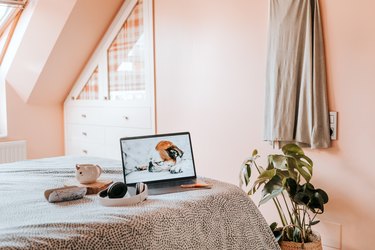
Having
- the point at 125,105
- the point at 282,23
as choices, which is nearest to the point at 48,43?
the point at 125,105

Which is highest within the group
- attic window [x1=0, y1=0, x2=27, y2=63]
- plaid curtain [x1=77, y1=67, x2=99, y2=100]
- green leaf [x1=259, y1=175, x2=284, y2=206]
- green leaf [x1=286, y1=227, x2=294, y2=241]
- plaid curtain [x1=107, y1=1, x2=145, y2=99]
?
attic window [x1=0, y1=0, x2=27, y2=63]

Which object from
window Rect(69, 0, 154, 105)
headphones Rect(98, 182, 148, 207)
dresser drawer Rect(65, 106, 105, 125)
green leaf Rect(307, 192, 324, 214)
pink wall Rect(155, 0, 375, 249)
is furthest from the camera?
dresser drawer Rect(65, 106, 105, 125)

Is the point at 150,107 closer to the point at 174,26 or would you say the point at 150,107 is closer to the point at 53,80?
the point at 174,26

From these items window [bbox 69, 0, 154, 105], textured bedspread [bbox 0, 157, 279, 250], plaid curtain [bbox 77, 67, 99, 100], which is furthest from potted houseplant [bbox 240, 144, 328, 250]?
plaid curtain [bbox 77, 67, 99, 100]

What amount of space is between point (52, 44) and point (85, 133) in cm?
100

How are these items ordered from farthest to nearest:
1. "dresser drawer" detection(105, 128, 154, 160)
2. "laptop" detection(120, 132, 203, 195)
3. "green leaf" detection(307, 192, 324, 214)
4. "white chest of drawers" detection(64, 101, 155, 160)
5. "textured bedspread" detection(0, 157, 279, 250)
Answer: "dresser drawer" detection(105, 128, 154, 160) → "white chest of drawers" detection(64, 101, 155, 160) → "green leaf" detection(307, 192, 324, 214) → "laptop" detection(120, 132, 203, 195) → "textured bedspread" detection(0, 157, 279, 250)

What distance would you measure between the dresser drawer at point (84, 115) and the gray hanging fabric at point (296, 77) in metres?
1.97

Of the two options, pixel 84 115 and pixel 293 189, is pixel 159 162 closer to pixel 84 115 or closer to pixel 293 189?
pixel 293 189

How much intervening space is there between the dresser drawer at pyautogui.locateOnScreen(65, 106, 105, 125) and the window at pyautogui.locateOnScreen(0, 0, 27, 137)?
0.65 meters

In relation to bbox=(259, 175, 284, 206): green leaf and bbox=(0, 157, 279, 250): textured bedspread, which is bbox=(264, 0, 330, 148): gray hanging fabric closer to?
bbox=(259, 175, 284, 206): green leaf

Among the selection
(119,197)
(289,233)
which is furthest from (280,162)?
(119,197)

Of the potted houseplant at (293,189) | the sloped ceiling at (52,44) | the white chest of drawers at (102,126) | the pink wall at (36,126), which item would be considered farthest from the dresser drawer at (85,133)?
the potted houseplant at (293,189)

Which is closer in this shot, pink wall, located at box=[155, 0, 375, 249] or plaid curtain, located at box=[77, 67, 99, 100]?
pink wall, located at box=[155, 0, 375, 249]

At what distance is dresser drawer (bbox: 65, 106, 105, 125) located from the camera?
155 inches
